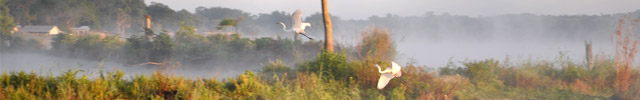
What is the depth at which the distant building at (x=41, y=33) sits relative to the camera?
1023 centimetres

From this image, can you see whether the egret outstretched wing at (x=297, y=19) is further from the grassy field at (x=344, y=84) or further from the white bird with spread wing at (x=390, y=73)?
the white bird with spread wing at (x=390, y=73)

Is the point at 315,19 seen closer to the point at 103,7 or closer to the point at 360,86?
the point at 103,7

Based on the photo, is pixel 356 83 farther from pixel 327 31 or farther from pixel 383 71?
pixel 327 31

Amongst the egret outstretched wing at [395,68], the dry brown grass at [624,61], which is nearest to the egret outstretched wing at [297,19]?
the egret outstretched wing at [395,68]

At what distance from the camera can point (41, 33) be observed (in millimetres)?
10438

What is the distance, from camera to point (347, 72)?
5570mm

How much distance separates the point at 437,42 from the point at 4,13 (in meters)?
11.8

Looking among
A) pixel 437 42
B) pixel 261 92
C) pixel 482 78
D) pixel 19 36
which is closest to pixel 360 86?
pixel 261 92

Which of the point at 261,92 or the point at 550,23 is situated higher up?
the point at 550,23

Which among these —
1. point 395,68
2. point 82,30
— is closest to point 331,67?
point 395,68

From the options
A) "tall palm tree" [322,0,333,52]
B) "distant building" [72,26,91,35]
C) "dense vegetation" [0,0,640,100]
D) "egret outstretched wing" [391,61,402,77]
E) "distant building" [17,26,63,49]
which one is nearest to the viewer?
"dense vegetation" [0,0,640,100]

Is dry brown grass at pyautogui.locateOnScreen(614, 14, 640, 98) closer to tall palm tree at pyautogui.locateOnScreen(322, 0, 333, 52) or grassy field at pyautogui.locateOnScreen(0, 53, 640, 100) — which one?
grassy field at pyautogui.locateOnScreen(0, 53, 640, 100)

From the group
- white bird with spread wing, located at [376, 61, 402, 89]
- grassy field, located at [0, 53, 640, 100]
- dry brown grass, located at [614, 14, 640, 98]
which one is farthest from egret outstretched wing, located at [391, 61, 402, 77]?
dry brown grass, located at [614, 14, 640, 98]

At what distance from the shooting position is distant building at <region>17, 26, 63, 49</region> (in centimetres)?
1023
